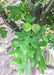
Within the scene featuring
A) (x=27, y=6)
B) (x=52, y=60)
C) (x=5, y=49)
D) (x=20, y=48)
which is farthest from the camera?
(x=5, y=49)

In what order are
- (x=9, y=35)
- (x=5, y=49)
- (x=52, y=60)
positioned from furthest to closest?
(x=9, y=35) < (x=5, y=49) < (x=52, y=60)

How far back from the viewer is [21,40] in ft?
2.03

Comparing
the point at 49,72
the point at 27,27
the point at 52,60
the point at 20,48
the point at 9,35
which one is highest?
the point at 27,27

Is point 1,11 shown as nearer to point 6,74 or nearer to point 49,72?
point 6,74

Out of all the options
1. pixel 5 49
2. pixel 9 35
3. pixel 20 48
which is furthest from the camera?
pixel 9 35

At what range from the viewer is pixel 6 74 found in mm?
1839

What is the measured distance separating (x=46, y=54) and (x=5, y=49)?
2.75ft

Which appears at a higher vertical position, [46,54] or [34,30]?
[34,30]

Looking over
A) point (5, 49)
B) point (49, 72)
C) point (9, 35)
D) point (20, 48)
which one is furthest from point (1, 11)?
point (9, 35)

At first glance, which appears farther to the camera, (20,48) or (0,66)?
(0,66)

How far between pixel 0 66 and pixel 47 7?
1.56m

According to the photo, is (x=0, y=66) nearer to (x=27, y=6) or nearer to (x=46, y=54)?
(x=46, y=54)

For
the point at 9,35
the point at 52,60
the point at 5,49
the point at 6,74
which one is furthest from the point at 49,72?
the point at 9,35

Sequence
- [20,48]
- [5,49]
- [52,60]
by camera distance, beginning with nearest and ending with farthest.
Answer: [20,48], [52,60], [5,49]
